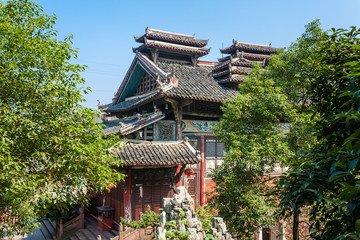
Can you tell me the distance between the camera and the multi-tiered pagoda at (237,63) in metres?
15.8

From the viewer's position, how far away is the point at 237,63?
16906 millimetres

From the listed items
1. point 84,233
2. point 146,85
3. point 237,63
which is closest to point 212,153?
point 146,85

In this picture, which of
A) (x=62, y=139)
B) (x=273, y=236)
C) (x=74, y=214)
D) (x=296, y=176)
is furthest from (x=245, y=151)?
(x=74, y=214)

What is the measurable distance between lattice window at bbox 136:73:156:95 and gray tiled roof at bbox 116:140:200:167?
4.33 m

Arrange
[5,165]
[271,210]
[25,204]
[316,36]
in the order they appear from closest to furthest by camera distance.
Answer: [5,165] < [25,204] < [271,210] < [316,36]

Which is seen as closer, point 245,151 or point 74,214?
point 245,151

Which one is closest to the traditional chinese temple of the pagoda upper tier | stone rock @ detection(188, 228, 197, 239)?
the pagoda upper tier

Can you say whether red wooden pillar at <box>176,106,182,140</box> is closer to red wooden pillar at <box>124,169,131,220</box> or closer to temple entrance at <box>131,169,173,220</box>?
temple entrance at <box>131,169,173,220</box>

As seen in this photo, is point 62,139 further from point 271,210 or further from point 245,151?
point 271,210

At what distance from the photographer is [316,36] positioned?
29.6 ft

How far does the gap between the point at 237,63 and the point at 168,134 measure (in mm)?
7298

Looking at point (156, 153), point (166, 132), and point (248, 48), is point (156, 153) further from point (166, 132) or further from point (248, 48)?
point (248, 48)

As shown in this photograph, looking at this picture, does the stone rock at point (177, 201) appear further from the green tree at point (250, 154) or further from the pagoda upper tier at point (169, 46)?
the pagoda upper tier at point (169, 46)

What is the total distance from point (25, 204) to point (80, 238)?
Answer: 8.30 m
